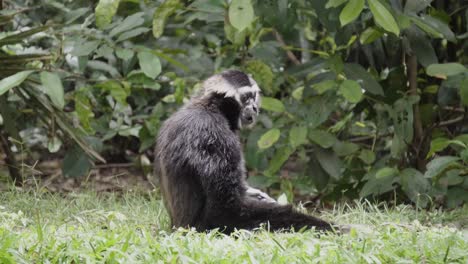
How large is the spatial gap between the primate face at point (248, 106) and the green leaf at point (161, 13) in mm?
1424

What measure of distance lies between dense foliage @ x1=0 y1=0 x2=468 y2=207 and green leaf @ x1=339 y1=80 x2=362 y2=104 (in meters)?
0.01

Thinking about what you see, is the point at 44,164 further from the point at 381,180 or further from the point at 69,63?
the point at 381,180

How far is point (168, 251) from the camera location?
434cm

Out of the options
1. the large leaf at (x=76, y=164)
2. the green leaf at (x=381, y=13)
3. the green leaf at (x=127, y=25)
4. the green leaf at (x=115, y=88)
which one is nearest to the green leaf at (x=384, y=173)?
the green leaf at (x=381, y=13)

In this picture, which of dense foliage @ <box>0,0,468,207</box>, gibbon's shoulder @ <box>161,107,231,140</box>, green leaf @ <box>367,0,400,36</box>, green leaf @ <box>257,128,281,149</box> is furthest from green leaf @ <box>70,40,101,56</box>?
green leaf @ <box>367,0,400,36</box>

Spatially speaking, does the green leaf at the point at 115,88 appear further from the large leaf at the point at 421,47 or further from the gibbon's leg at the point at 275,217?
the large leaf at the point at 421,47

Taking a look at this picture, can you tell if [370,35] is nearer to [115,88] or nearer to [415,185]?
[415,185]

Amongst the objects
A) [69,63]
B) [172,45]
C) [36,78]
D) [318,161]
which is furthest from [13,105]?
[318,161]

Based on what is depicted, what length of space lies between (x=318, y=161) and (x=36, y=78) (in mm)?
2986

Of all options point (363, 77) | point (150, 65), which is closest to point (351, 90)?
point (363, 77)

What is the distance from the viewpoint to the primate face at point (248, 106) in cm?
627

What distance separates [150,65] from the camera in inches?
259

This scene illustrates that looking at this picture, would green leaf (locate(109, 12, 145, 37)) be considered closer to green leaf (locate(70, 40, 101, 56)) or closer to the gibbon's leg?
green leaf (locate(70, 40, 101, 56))

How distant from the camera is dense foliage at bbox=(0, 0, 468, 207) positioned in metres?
7.00
